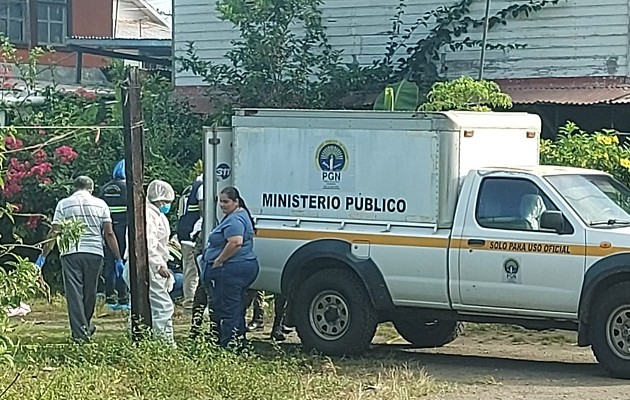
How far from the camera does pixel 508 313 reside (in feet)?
38.9

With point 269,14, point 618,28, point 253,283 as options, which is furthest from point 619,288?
point 269,14

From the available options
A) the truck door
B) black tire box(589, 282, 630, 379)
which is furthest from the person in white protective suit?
black tire box(589, 282, 630, 379)

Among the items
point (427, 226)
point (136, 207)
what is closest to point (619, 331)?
point (427, 226)

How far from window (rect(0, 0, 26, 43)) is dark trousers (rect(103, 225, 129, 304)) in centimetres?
1472

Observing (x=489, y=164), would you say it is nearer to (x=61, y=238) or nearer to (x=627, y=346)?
(x=627, y=346)

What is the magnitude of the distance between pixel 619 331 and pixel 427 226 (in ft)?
6.58

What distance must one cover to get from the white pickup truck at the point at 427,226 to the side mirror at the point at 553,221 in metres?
0.01

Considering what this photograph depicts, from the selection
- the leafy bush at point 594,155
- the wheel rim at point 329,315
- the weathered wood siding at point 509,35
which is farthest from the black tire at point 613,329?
the weathered wood siding at point 509,35

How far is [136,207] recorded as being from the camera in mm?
11680

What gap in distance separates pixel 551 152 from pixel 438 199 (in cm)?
361

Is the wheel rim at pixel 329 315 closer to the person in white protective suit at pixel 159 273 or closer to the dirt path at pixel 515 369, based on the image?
the dirt path at pixel 515 369

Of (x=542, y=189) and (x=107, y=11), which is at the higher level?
(x=107, y=11)

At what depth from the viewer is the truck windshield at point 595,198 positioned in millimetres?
11641

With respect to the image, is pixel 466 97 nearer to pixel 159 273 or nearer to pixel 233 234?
pixel 233 234
